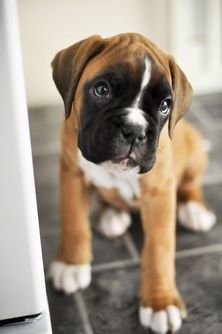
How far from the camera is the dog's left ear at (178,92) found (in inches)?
35.4

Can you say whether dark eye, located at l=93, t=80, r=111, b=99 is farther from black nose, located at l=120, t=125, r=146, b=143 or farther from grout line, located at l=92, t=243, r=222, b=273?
grout line, located at l=92, t=243, r=222, b=273

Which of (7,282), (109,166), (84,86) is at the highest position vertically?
(84,86)

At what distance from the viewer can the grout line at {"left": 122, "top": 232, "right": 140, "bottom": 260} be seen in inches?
53.7

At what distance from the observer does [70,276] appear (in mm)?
1262

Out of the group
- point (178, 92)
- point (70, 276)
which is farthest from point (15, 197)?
point (70, 276)

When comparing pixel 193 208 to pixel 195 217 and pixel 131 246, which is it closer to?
pixel 195 217

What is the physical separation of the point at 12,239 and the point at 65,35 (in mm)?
375

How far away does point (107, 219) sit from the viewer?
55.7 inches

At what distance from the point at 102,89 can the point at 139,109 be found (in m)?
0.06

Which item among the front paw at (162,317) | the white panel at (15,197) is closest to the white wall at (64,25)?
the white panel at (15,197)

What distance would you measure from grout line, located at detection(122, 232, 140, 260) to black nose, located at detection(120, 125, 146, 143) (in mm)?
523

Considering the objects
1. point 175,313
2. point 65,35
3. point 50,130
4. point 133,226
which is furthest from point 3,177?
point 50,130

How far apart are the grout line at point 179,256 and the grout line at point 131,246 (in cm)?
1

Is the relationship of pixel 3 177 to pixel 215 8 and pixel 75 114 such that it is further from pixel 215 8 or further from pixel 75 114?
pixel 215 8
